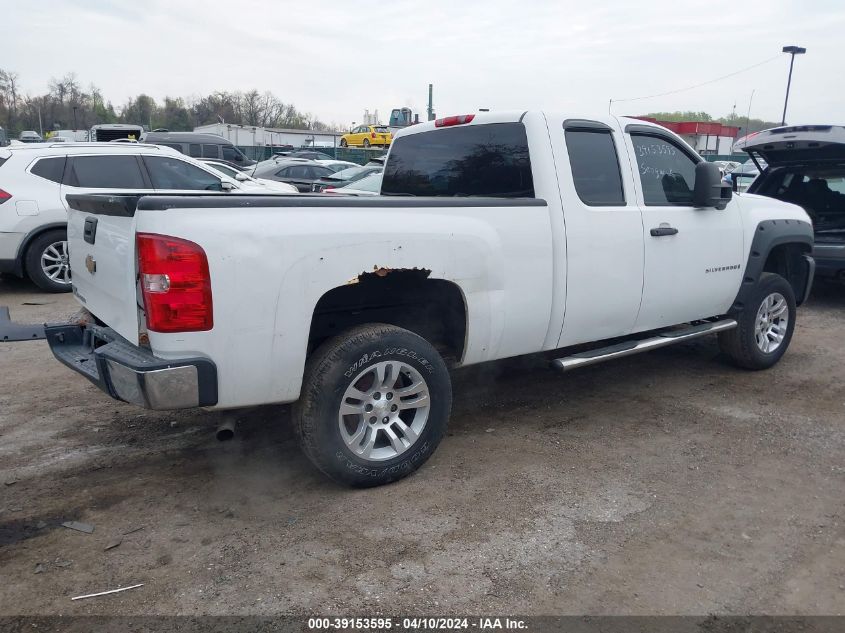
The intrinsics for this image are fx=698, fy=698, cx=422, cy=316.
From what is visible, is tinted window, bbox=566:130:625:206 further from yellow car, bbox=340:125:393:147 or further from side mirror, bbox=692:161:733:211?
yellow car, bbox=340:125:393:147

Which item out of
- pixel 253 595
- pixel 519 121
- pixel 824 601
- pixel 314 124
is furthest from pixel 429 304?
pixel 314 124

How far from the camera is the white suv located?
827cm

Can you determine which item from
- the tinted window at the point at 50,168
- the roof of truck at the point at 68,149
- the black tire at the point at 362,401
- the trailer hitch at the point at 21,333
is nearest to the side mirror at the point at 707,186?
the black tire at the point at 362,401

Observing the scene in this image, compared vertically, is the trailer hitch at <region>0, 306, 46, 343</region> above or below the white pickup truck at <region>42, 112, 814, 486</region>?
below

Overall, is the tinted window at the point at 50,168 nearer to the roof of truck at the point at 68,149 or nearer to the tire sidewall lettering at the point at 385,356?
the roof of truck at the point at 68,149

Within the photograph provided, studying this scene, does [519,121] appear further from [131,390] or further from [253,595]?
[253,595]

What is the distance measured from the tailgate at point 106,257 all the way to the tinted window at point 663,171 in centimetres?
329

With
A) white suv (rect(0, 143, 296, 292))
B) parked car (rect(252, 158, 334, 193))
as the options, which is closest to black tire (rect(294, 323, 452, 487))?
white suv (rect(0, 143, 296, 292))

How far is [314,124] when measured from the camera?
362 feet

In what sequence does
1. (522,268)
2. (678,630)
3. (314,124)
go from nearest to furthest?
(678,630) → (522,268) → (314,124)

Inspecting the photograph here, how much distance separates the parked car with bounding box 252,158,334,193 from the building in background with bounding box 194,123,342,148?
86.0 ft

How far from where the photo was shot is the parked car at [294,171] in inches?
699

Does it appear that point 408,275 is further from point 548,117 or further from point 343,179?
point 343,179

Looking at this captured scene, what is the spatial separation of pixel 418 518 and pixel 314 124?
113 metres
